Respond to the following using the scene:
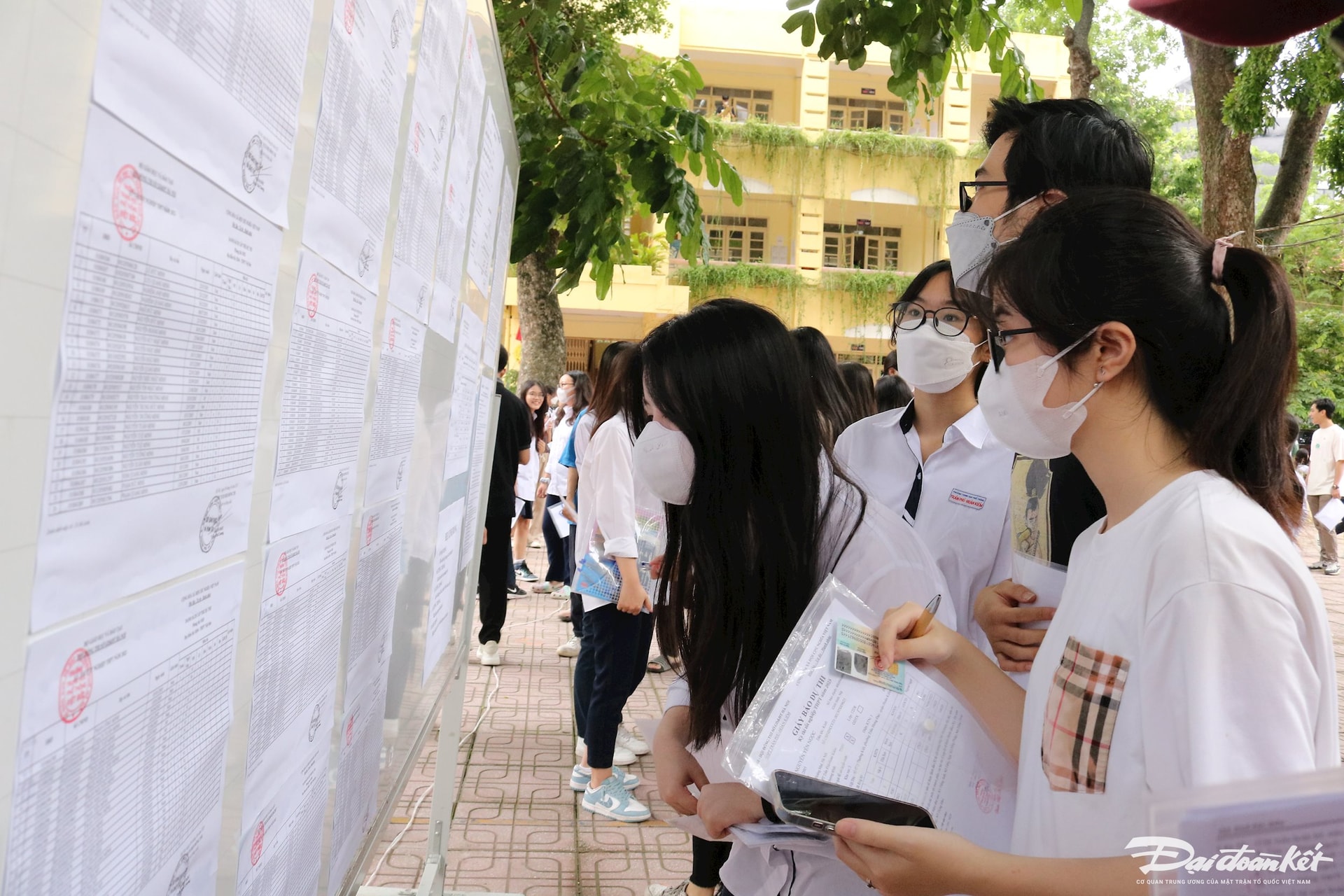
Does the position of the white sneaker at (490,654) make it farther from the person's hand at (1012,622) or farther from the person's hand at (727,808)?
the person's hand at (1012,622)

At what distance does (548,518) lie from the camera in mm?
7270

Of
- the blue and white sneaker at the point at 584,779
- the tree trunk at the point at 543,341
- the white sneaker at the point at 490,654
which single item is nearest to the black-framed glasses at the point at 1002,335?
the blue and white sneaker at the point at 584,779

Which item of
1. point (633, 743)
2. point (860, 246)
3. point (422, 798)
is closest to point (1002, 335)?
point (422, 798)

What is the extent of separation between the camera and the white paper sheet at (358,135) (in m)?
0.90

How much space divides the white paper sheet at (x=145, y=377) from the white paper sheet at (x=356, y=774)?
0.66m

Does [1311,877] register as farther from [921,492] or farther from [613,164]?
[613,164]

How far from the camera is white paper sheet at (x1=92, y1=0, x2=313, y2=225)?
1.76 ft

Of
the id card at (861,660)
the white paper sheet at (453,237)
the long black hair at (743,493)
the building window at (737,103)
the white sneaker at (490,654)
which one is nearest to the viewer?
the id card at (861,660)

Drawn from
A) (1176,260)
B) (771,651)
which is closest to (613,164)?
(771,651)

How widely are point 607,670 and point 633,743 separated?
97cm

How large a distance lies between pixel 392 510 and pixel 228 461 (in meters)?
0.72

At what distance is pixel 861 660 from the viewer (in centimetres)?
134

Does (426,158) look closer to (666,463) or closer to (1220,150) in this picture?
(666,463)

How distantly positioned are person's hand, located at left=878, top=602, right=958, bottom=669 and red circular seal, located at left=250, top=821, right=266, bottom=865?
77cm
